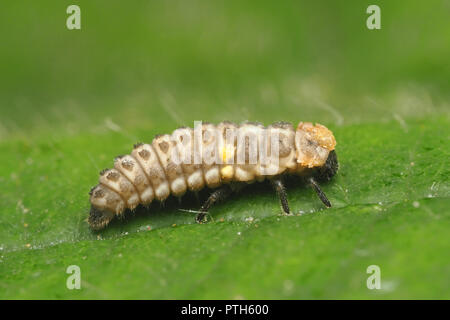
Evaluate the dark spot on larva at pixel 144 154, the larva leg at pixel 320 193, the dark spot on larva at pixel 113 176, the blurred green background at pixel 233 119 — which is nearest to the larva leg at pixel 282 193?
the blurred green background at pixel 233 119

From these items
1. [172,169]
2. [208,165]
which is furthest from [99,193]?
[208,165]

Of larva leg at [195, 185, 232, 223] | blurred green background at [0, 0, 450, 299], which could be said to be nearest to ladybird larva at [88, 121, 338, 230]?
larva leg at [195, 185, 232, 223]

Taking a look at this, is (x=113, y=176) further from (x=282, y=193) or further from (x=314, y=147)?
(x=314, y=147)

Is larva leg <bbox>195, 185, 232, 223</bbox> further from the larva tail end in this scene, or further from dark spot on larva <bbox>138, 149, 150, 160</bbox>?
the larva tail end

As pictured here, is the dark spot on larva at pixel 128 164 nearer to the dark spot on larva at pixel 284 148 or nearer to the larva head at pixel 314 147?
the dark spot on larva at pixel 284 148

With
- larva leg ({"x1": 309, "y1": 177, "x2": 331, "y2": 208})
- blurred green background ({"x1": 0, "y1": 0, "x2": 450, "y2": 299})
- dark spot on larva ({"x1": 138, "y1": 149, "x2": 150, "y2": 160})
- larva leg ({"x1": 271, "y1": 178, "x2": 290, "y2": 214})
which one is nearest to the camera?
blurred green background ({"x1": 0, "y1": 0, "x2": 450, "y2": 299})
